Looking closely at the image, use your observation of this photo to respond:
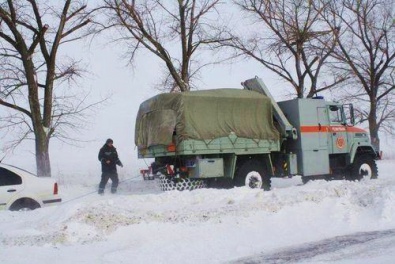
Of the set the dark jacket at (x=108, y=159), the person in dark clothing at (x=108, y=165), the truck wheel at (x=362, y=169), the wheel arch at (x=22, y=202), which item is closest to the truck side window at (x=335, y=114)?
the truck wheel at (x=362, y=169)

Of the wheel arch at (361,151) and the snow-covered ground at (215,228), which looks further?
the wheel arch at (361,151)

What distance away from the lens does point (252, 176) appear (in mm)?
13359

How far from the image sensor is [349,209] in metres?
8.94

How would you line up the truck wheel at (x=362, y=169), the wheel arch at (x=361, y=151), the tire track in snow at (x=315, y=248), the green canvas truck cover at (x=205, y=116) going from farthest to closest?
the truck wheel at (x=362, y=169), the wheel arch at (x=361, y=151), the green canvas truck cover at (x=205, y=116), the tire track in snow at (x=315, y=248)

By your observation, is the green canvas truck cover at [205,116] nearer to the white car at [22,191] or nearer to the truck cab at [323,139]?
the truck cab at [323,139]

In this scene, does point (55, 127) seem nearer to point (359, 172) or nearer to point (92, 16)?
point (92, 16)

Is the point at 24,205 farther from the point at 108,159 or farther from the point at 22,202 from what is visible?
the point at 108,159

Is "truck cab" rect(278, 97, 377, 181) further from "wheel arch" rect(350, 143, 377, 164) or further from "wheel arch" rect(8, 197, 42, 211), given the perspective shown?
"wheel arch" rect(8, 197, 42, 211)

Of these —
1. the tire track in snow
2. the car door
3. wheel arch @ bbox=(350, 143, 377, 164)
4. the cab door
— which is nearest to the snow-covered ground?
the tire track in snow

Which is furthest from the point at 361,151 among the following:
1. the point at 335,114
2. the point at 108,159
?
the point at 108,159

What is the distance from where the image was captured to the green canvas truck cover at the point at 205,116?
1238 cm

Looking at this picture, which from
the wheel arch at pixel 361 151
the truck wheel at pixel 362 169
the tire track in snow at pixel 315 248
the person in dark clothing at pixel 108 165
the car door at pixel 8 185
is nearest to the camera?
the tire track in snow at pixel 315 248

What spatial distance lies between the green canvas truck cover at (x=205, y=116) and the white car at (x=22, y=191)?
3192mm

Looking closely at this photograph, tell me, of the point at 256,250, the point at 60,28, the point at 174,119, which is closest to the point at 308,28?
the point at 60,28
